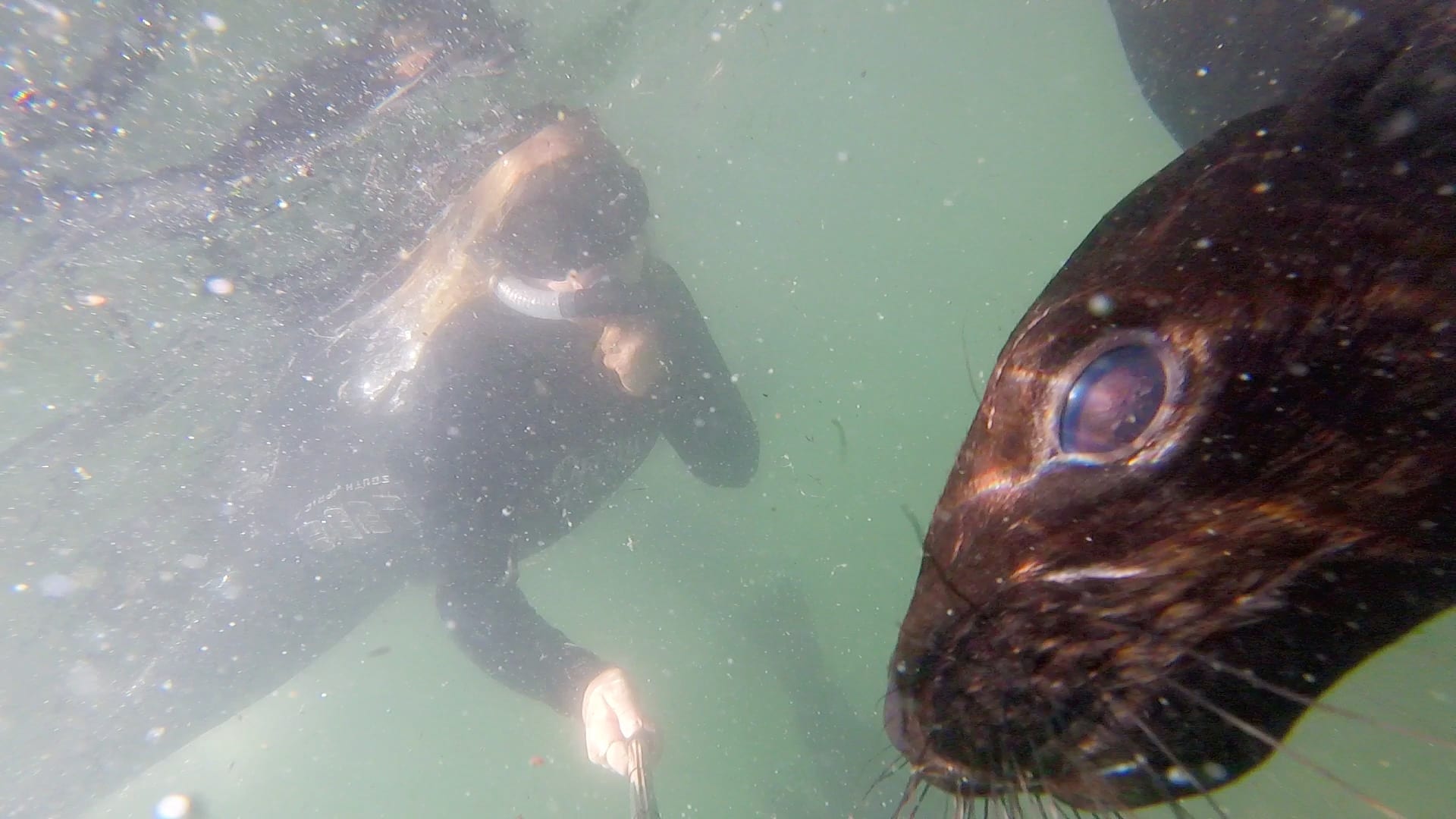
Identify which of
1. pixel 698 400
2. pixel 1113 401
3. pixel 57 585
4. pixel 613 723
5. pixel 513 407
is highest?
pixel 1113 401

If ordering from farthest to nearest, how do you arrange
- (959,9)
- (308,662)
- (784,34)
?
1. (959,9)
2. (784,34)
3. (308,662)

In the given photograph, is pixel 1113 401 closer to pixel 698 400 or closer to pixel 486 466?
pixel 486 466

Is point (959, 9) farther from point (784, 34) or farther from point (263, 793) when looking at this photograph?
point (263, 793)

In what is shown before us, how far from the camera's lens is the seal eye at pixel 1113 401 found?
1327 millimetres

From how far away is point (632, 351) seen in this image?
279 inches

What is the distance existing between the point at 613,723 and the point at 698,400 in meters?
4.04

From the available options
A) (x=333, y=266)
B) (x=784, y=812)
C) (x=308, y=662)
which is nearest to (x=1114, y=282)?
(x=333, y=266)

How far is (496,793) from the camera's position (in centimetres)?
2847

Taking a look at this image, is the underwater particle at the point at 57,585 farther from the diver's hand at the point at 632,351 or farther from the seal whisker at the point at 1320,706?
the seal whisker at the point at 1320,706

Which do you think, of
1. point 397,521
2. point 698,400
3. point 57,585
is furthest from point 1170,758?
point 57,585

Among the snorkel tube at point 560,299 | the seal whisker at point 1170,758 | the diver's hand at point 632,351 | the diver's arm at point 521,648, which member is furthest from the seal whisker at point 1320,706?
the diver's hand at point 632,351

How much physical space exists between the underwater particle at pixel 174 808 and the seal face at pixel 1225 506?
21.1 metres

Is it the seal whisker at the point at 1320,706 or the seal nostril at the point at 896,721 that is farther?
the seal nostril at the point at 896,721

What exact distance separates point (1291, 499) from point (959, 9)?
22413 mm
